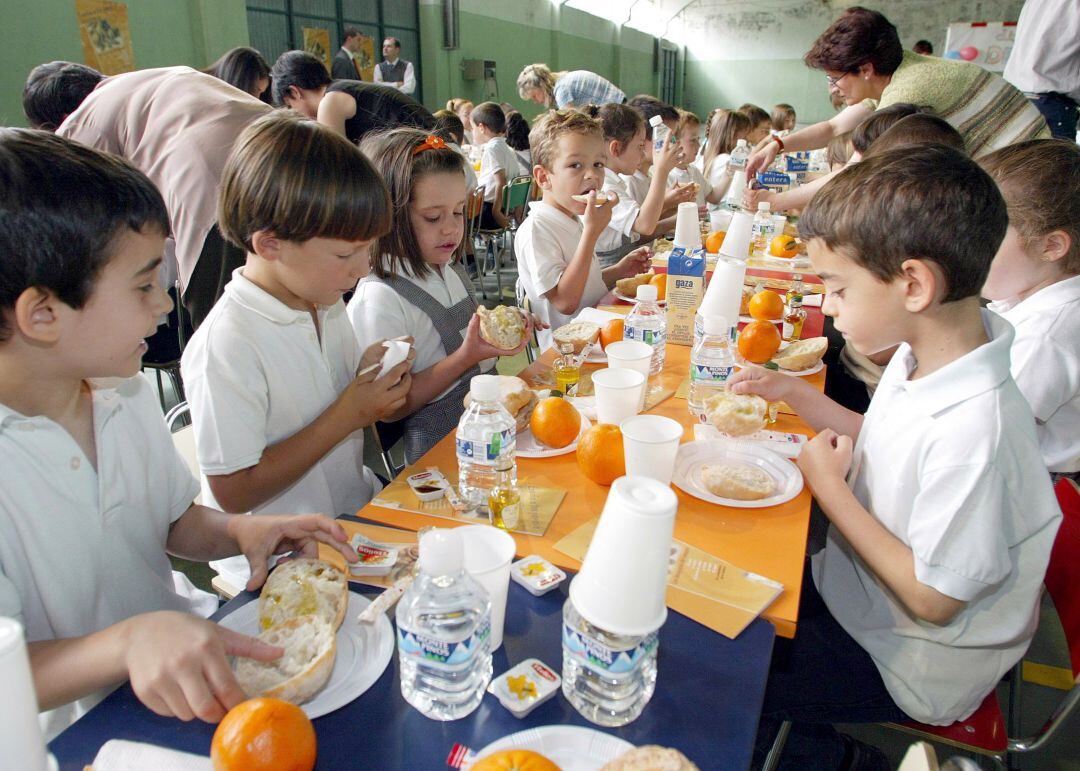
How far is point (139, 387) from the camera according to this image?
129 centimetres

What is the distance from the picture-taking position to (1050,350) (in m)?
1.72

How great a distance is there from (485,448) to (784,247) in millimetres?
2732

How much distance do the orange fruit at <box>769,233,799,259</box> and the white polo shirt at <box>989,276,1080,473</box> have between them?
1733 mm

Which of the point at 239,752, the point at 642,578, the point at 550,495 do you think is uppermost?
the point at 642,578

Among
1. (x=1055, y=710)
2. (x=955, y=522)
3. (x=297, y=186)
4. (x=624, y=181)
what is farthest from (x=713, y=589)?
(x=624, y=181)

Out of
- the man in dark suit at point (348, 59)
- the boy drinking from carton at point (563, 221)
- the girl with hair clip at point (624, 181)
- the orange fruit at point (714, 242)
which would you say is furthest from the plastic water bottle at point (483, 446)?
the man in dark suit at point (348, 59)

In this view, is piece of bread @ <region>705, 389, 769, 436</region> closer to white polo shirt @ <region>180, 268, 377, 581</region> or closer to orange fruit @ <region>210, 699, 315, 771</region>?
white polo shirt @ <region>180, 268, 377, 581</region>

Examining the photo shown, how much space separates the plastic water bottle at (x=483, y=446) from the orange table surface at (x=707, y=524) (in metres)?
0.09

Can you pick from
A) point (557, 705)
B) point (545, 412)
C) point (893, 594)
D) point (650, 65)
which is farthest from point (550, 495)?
point (650, 65)

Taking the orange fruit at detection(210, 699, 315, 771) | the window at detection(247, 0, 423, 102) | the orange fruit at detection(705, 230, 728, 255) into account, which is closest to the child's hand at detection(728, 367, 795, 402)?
the orange fruit at detection(210, 699, 315, 771)

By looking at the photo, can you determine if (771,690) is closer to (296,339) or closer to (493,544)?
(493,544)

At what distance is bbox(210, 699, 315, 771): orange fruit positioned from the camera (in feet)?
2.27

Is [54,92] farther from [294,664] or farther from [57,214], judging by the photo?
[294,664]

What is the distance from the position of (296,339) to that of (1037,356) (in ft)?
6.13
